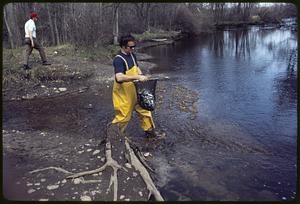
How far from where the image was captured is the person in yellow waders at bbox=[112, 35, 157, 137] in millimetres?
5020

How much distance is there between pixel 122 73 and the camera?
5031 mm

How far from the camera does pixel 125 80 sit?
496cm

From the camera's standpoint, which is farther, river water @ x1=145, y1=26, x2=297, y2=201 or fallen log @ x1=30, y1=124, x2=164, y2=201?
river water @ x1=145, y1=26, x2=297, y2=201

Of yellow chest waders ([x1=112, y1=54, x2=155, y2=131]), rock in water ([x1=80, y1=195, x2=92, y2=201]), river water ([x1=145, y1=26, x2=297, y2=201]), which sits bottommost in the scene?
river water ([x1=145, y1=26, x2=297, y2=201])

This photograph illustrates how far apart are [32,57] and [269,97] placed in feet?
31.0

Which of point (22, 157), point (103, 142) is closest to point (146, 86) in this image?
point (103, 142)

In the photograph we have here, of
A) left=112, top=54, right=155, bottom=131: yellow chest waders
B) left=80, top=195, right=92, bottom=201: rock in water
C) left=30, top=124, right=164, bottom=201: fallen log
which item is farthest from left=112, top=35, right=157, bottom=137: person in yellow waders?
left=80, top=195, right=92, bottom=201: rock in water

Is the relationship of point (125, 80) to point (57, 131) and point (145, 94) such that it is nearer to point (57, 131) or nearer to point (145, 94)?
point (145, 94)

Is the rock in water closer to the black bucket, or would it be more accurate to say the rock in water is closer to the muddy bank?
the muddy bank

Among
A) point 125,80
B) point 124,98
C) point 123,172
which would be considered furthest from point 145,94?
point 123,172

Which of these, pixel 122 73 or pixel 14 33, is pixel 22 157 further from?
pixel 14 33

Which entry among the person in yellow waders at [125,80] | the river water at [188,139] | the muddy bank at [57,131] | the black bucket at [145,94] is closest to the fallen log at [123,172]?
the muddy bank at [57,131]

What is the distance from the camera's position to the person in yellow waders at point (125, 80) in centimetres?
502

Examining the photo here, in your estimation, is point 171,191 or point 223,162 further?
point 223,162
